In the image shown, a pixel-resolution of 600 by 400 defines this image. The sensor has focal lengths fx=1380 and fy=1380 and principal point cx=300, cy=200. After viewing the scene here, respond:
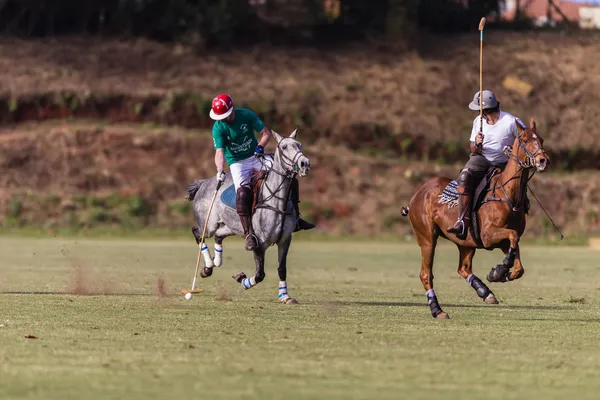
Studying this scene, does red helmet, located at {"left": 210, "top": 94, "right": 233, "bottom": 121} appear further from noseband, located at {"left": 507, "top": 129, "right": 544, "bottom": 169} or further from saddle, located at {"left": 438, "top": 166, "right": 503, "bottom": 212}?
noseband, located at {"left": 507, "top": 129, "right": 544, "bottom": 169}

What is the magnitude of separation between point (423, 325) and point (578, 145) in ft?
121

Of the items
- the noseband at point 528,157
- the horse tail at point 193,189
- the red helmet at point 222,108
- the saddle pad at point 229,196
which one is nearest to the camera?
the noseband at point 528,157

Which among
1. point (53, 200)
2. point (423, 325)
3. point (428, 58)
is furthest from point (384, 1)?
point (423, 325)

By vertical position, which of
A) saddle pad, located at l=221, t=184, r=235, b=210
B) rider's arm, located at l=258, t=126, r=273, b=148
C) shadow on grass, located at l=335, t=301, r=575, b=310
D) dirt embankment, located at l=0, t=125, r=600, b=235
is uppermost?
rider's arm, located at l=258, t=126, r=273, b=148

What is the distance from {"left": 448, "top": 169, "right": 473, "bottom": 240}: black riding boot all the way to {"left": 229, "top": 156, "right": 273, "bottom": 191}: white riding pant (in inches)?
100

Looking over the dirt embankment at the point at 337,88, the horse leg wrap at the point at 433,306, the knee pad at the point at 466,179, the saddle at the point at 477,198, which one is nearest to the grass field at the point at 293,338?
the horse leg wrap at the point at 433,306

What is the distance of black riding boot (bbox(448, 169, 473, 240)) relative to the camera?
1555 cm

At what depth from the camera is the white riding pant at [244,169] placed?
55.5ft

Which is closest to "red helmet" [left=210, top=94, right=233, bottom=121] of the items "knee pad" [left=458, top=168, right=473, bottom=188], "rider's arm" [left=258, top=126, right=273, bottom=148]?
"rider's arm" [left=258, top=126, right=273, bottom=148]

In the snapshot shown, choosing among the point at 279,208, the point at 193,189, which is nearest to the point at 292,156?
the point at 279,208

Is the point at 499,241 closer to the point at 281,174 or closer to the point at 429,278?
the point at 429,278

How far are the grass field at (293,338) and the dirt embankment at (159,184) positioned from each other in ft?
63.7

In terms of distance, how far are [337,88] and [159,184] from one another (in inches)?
378

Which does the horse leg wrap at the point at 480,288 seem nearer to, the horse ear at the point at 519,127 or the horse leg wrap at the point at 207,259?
the horse ear at the point at 519,127
